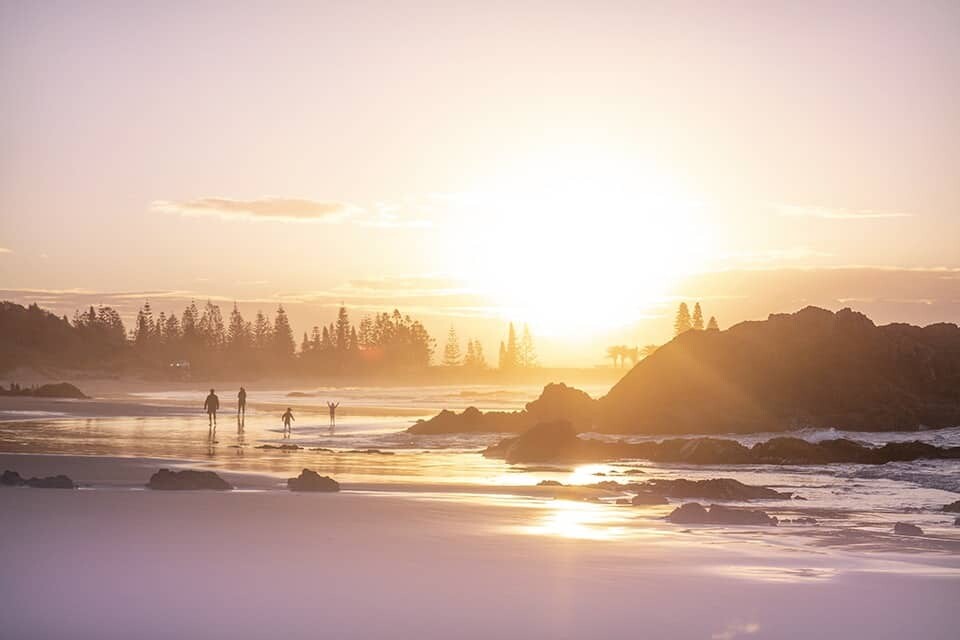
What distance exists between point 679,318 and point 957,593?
146m

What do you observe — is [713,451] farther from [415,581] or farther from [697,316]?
[697,316]

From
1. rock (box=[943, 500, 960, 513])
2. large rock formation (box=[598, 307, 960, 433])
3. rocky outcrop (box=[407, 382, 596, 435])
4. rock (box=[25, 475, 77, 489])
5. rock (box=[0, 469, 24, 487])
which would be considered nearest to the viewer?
rock (box=[25, 475, 77, 489])

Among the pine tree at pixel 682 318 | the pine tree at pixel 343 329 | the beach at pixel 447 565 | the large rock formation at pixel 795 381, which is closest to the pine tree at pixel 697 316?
the pine tree at pixel 682 318

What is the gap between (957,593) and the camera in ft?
29.5

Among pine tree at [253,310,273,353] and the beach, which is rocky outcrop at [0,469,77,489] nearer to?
the beach

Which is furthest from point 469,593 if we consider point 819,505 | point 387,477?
point 387,477

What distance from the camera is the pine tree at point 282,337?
175875 millimetres

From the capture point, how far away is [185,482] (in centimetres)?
1617

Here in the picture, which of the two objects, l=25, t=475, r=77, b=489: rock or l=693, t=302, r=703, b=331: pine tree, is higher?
l=693, t=302, r=703, b=331: pine tree

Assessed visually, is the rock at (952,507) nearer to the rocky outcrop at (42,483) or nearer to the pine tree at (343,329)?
the rocky outcrop at (42,483)

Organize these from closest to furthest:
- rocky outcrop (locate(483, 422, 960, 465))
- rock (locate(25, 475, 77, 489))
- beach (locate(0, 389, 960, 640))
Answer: beach (locate(0, 389, 960, 640)), rock (locate(25, 475, 77, 489)), rocky outcrop (locate(483, 422, 960, 465))

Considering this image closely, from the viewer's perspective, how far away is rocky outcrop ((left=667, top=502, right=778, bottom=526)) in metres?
14.1

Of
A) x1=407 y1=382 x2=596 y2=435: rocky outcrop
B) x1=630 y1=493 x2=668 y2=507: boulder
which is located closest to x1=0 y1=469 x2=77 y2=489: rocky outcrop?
x1=630 y1=493 x2=668 y2=507: boulder

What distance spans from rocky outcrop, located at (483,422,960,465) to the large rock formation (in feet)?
28.7
